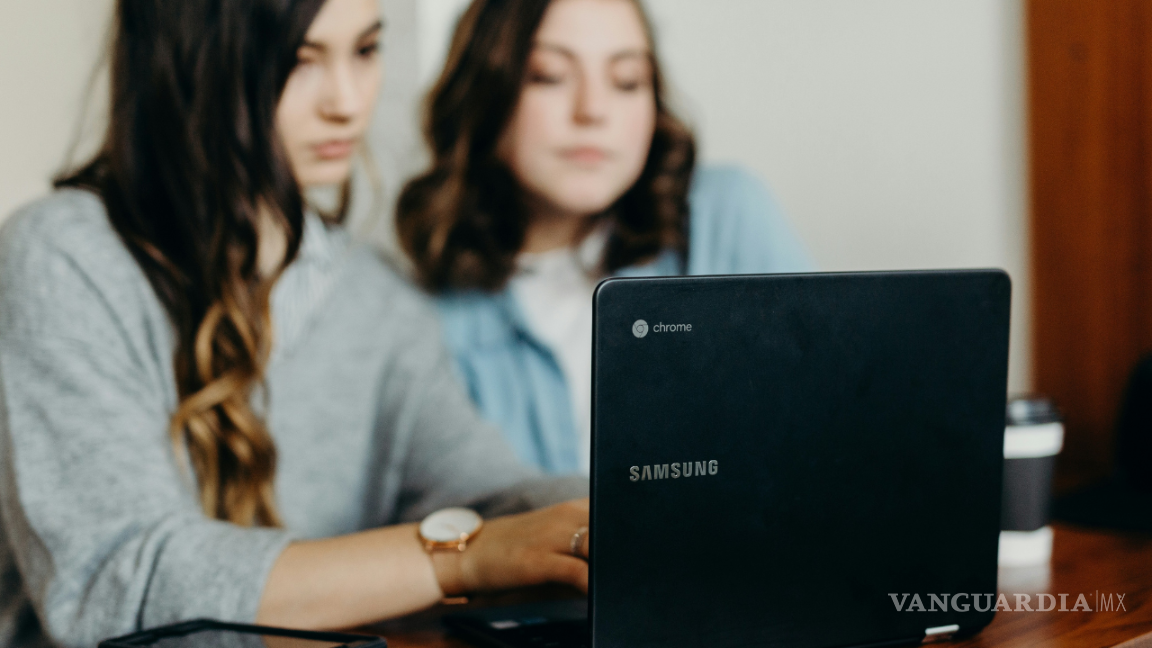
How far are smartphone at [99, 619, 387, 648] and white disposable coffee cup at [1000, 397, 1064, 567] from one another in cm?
57

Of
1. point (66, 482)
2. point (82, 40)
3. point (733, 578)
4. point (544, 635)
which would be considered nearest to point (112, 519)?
point (66, 482)

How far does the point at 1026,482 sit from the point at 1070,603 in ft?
0.47

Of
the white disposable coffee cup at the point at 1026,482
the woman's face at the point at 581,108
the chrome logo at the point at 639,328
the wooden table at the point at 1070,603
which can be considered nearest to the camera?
the chrome logo at the point at 639,328

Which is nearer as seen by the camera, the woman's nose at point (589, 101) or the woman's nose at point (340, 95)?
the woman's nose at point (340, 95)

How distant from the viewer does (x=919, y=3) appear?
171cm

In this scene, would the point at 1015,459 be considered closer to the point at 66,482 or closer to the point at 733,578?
the point at 733,578

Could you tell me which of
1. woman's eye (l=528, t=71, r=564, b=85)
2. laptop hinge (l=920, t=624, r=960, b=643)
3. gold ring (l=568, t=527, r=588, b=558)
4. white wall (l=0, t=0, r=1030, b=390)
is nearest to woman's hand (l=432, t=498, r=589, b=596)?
gold ring (l=568, t=527, r=588, b=558)

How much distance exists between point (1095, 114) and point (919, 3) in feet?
1.15

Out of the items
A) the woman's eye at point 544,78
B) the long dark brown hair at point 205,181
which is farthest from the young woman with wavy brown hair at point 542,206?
the long dark brown hair at point 205,181

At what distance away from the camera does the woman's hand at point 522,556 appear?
69 centimetres

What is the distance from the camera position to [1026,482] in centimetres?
87

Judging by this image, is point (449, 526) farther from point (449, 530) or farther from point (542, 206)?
point (542, 206)

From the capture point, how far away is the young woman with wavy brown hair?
1.34 m

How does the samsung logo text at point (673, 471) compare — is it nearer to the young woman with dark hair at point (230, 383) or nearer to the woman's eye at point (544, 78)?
the young woman with dark hair at point (230, 383)
